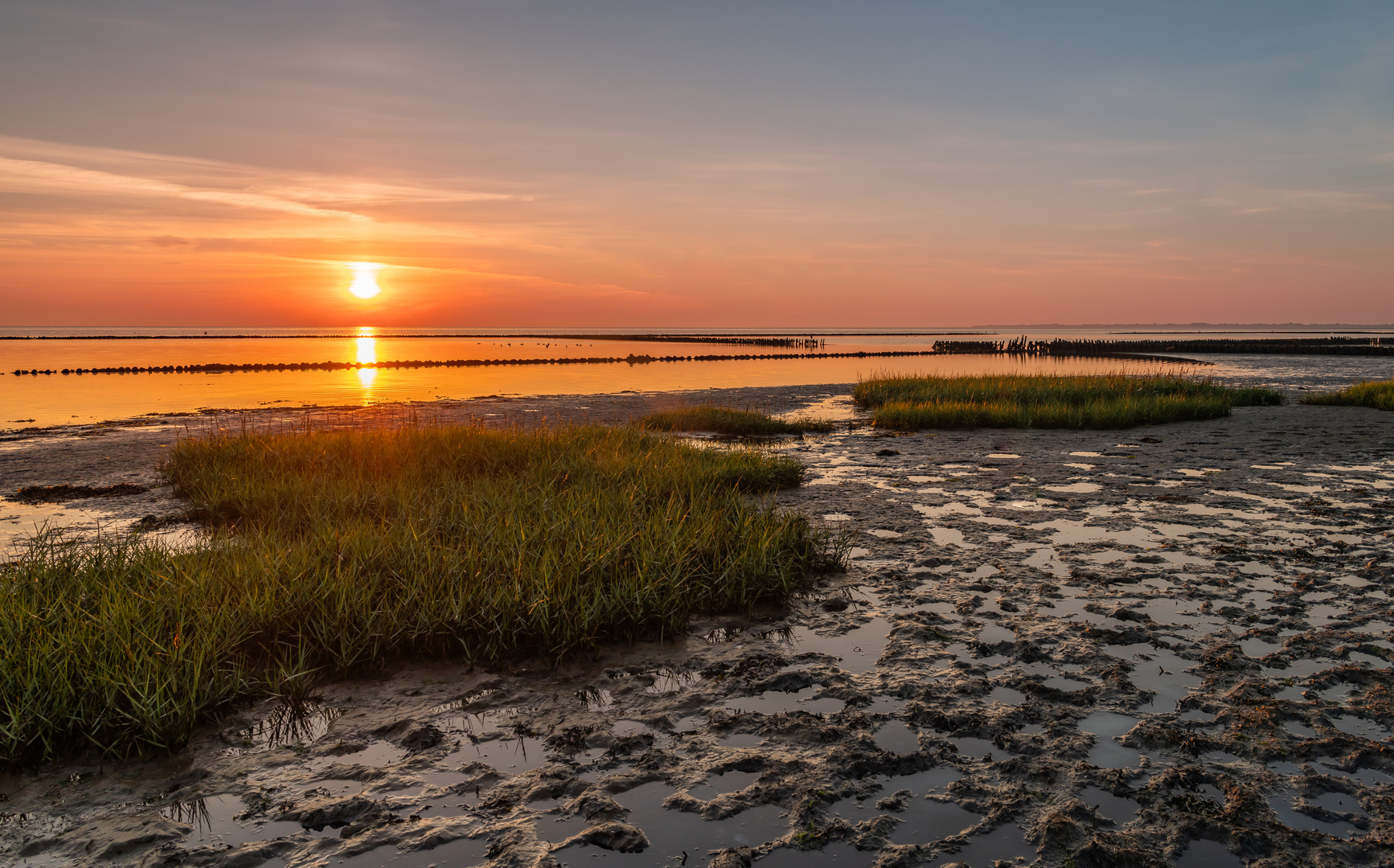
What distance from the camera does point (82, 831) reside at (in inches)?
145

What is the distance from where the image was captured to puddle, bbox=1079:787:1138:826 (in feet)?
12.3

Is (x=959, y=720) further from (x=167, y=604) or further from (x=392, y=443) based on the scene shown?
(x=392, y=443)

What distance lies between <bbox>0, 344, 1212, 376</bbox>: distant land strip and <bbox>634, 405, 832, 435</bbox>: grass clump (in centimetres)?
3824

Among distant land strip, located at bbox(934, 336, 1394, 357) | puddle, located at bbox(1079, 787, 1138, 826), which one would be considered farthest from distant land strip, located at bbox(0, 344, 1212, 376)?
puddle, located at bbox(1079, 787, 1138, 826)

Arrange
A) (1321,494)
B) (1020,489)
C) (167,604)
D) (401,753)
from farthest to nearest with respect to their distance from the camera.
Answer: (1020,489), (1321,494), (167,604), (401,753)

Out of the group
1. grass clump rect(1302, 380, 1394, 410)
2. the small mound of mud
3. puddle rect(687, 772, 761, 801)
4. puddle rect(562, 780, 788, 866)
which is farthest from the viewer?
grass clump rect(1302, 380, 1394, 410)

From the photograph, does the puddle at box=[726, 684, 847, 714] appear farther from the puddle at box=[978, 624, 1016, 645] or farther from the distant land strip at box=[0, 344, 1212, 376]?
the distant land strip at box=[0, 344, 1212, 376]

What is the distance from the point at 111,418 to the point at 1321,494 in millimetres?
31412

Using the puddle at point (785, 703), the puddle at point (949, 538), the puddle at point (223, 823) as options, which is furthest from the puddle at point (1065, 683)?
the puddle at point (223, 823)

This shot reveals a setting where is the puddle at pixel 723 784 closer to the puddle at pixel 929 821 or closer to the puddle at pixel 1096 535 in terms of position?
the puddle at pixel 929 821

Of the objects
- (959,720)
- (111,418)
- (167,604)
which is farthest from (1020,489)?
(111,418)

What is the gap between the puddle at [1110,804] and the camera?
12.3 feet

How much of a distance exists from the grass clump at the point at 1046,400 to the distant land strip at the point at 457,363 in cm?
3624

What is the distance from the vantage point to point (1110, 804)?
3.87m
